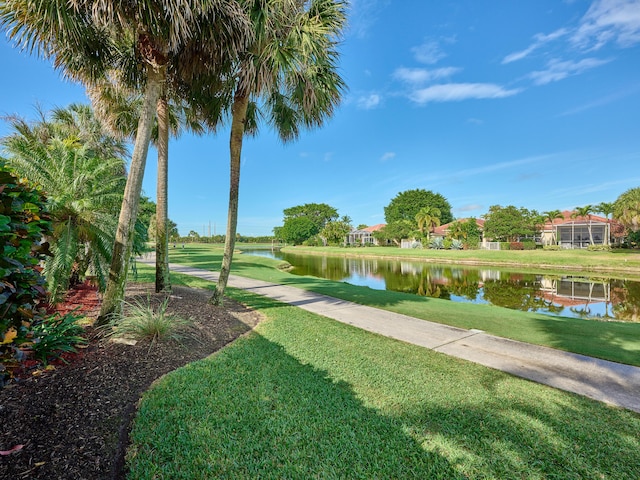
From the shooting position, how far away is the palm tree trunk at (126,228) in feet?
14.5

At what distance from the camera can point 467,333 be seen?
18.4 ft

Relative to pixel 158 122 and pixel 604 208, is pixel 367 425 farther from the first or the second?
pixel 604 208

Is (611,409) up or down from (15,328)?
down

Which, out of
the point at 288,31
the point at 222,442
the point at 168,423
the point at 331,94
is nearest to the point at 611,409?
the point at 222,442

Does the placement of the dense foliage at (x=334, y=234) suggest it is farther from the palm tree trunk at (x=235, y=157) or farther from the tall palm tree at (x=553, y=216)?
the palm tree trunk at (x=235, y=157)

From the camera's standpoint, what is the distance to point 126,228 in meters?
4.50

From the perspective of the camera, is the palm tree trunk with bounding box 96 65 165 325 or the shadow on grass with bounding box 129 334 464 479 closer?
the shadow on grass with bounding box 129 334 464 479

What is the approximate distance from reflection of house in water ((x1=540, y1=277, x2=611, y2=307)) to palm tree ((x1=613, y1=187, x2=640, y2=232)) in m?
21.9

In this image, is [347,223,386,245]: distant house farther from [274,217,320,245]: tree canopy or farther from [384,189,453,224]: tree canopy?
[274,217,320,245]: tree canopy

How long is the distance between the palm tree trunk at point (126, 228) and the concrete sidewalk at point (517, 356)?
4.03m

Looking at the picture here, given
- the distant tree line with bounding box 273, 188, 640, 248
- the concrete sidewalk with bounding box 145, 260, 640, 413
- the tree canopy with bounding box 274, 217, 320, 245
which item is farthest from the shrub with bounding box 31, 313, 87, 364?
the tree canopy with bounding box 274, 217, 320, 245

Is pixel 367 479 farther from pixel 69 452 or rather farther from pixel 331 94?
pixel 331 94

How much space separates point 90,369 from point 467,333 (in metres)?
5.71

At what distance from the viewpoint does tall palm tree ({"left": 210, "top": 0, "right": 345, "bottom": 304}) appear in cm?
543
